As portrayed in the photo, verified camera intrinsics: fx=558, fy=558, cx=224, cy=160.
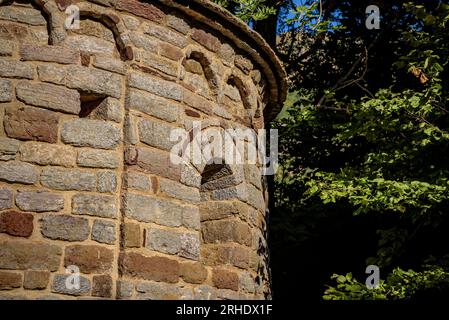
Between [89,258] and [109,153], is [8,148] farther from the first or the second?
[89,258]

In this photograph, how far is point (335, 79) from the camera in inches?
453

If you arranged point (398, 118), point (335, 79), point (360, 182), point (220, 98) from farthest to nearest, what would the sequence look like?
point (335, 79) → point (398, 118) → point (360, 182) → point (220, 98)

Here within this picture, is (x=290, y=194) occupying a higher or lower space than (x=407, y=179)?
higher

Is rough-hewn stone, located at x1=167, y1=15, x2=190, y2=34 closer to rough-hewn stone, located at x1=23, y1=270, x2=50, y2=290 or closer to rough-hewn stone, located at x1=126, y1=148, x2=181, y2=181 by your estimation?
rough-hewn stone, located at x1=126, y1=148, x2=181, y2=181

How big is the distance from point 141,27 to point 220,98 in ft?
3.37

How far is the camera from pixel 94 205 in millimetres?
4082


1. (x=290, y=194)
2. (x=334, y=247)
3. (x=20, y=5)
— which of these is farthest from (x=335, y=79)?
(x=20, y=5)

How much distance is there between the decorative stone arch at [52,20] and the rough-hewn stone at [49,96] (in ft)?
1.30

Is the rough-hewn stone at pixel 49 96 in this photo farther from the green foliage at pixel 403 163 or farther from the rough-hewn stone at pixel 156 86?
the green foliage at pixel 403 163

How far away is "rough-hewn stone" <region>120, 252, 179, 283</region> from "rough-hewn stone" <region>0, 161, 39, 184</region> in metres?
0.85

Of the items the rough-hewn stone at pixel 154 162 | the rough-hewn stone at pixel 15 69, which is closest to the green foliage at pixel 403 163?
the rough-hewn stone at pixel 154 162

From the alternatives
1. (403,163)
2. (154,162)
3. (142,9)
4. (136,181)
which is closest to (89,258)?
(136,181)

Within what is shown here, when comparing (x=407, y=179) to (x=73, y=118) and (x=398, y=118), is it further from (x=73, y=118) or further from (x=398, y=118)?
(x=73, y=118)

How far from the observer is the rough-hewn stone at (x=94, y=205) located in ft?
13.3
